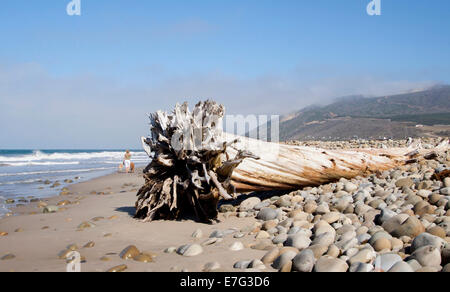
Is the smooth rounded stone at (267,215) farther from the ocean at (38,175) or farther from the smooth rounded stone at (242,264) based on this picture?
the ocean at (38,175)

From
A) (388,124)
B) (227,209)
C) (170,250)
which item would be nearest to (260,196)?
(227,209)

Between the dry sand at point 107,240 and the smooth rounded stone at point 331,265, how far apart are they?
593mm

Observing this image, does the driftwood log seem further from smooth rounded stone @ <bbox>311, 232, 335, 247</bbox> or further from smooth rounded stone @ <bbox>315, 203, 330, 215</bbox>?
smooth rounded stone @ <bbox>311, 232, 335, 247</bbox>

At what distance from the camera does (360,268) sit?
2148 mm

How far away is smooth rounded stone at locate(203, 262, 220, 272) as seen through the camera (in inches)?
95.0

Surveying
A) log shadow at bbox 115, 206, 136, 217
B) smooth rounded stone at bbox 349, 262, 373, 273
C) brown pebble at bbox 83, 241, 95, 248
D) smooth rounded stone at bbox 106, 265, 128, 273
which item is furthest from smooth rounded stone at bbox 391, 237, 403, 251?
log shadow at bbox 115, 206, 136, 217

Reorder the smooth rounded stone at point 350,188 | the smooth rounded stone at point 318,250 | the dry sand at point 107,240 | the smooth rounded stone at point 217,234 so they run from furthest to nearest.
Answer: the smooth rounded stone at point 350,188 < the smooth rounded stone at point 217,234 < the dry sand at point 107,240 < the smooth rounded stone at point 318,250

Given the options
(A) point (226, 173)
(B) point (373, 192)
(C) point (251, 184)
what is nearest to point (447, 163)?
(B) point (373, 192)

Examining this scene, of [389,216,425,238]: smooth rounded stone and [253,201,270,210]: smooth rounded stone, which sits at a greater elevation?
[389,216,425,238]: smooth rounded stone

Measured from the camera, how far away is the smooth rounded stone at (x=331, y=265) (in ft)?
7.22

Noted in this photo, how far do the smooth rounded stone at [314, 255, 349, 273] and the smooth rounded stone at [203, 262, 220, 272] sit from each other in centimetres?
74

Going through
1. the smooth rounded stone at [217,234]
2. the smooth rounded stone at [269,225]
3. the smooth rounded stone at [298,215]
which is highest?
the smooth rounded stone at [298,215]

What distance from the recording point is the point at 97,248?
10.4 ft

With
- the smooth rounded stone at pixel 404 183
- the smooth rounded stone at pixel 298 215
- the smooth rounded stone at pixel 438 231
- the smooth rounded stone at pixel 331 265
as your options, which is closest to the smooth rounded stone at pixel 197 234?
the smooth rounded stone at pixel 298 215
